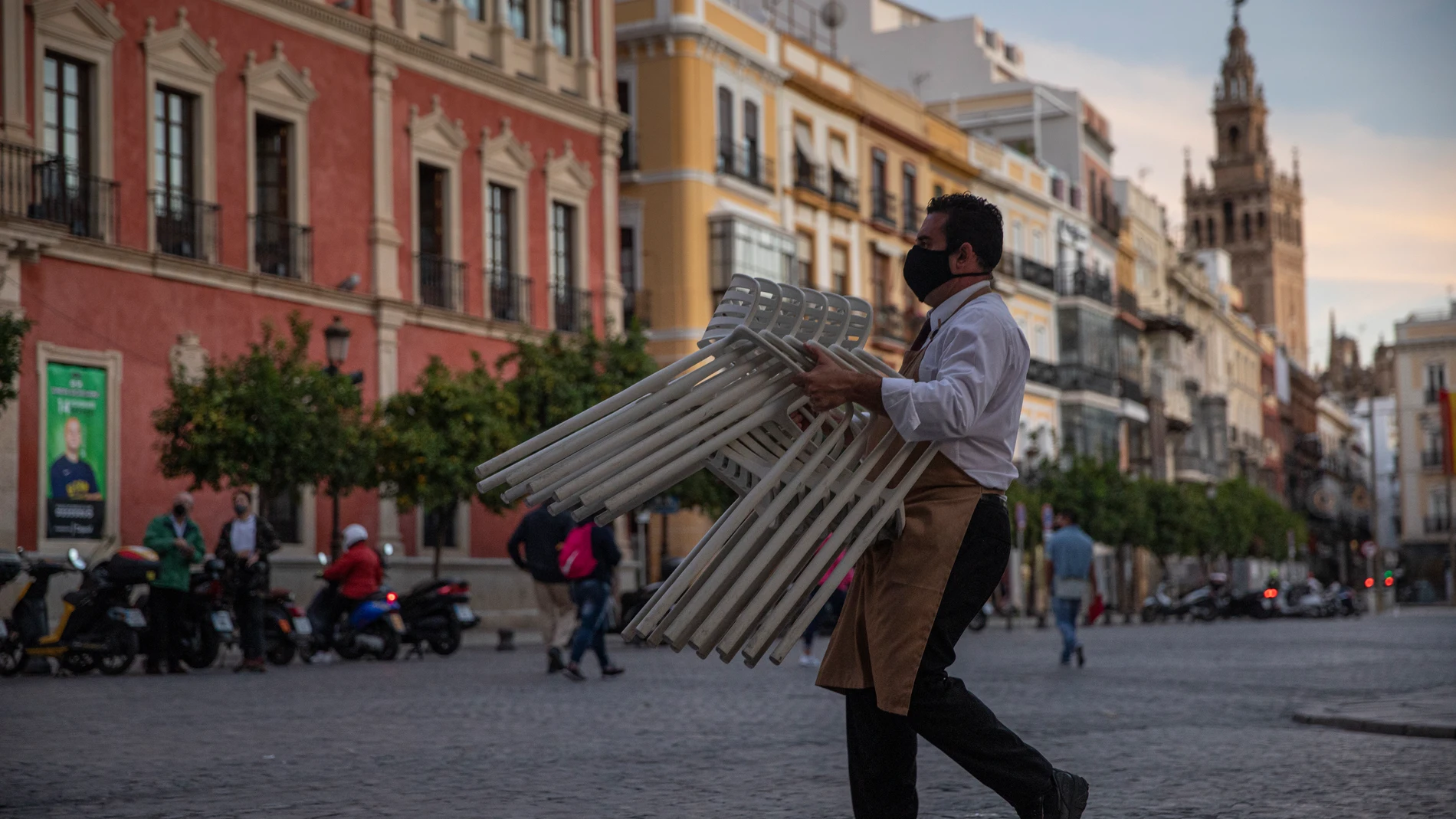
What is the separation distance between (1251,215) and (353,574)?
134 m

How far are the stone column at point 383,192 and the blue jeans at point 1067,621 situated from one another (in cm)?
1491

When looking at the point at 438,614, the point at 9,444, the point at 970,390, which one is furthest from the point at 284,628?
the point at 970,390

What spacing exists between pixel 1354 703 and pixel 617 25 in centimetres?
3198

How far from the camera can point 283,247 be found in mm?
29516

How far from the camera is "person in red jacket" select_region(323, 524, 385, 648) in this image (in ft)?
67.9

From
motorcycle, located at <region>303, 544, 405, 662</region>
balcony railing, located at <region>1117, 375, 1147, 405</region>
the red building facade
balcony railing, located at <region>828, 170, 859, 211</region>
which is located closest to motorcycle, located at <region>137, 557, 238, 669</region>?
motorcycle, located at <region>303, 544, 405, 662</region>

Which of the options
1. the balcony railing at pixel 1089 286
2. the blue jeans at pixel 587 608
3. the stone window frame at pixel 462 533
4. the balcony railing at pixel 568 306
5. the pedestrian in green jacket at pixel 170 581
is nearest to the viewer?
the blue jeans at pixel 587 608

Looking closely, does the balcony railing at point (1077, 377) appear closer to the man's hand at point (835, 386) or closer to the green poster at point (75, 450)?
the green poster at point (75, 450)

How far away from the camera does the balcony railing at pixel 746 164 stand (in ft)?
143

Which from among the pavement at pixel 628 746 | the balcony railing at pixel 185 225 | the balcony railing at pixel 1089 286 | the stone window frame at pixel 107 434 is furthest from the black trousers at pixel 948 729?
the balcony railing at pixel 1089 286

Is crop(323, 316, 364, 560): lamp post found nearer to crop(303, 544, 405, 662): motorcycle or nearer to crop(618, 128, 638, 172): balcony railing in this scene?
crop(303, 544, 405, 662): motorcycle

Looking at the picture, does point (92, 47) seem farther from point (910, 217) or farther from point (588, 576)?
point (910, 217)

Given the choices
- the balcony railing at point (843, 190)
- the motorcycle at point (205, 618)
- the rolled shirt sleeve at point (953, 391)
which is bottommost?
the motorcycle at point (205, 618)

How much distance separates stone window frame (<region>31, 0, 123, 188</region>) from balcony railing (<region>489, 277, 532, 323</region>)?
375 inches
